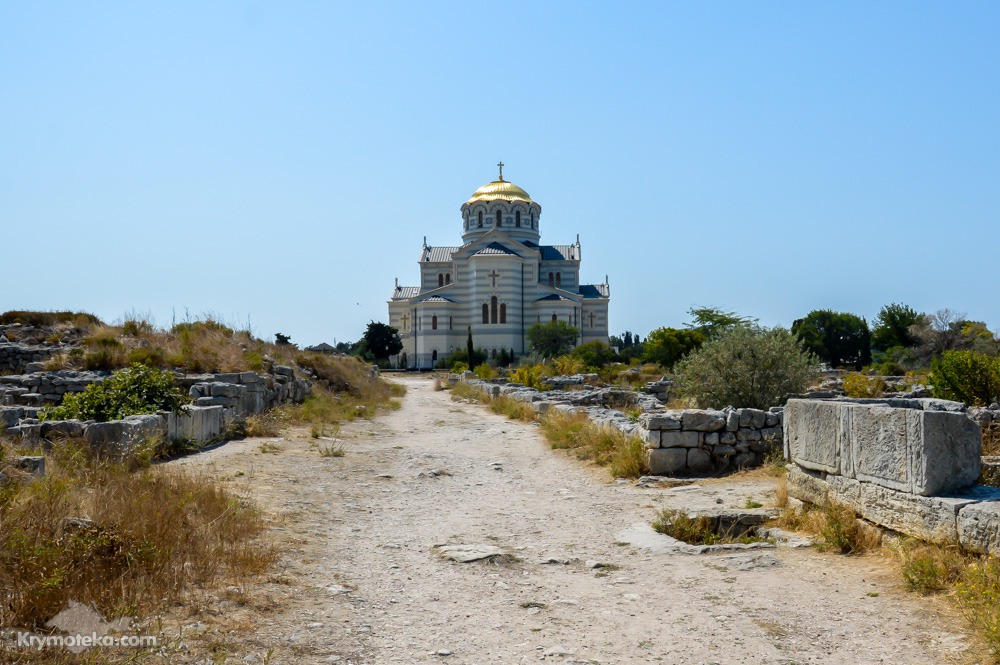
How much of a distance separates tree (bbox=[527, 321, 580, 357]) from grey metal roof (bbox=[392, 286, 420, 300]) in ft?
57.3

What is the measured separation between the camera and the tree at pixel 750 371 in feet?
39.2

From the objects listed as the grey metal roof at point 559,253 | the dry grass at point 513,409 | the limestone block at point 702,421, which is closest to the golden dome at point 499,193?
the grey metal roof at point 559,253

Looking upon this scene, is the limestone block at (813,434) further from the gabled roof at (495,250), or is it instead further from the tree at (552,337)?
the gabled roof at (495,250)

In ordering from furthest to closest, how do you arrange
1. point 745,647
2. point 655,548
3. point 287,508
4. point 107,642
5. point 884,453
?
point 287,508
point 655,548
point 884,453
point 745,647
point 107,642

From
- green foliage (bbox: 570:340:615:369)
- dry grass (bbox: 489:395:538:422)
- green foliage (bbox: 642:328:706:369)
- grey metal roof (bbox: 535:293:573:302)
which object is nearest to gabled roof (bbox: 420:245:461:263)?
grey metal roof (bbox: 535:293:573:302)

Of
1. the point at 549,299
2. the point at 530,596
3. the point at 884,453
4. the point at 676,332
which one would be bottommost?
the point at 530,596

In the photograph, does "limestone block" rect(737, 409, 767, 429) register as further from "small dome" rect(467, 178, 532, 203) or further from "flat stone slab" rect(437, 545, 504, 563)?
"small dome" rect(467, 178, 532, 203)

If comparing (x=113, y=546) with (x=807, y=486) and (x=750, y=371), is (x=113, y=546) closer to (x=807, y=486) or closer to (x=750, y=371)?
(x=807, y=486)

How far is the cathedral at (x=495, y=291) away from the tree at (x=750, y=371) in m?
49.1

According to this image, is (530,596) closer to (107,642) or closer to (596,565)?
(596,565)

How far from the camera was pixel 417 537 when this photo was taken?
6.75 m

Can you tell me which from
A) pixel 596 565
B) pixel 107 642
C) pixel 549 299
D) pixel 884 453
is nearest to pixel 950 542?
pixel 884 453

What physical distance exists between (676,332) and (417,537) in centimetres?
2959

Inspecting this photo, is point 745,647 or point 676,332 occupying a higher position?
point 676,332
